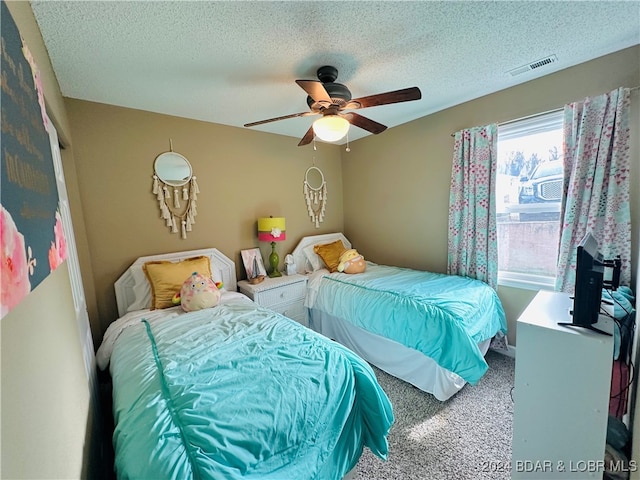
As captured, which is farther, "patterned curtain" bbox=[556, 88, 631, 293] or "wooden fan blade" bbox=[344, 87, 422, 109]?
"patterned curtain" bbox=[556, 88, 631, 293]

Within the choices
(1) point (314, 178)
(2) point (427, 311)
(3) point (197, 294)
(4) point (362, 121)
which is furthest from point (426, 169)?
(3) point (197, 294)

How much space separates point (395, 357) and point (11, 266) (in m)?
2.31

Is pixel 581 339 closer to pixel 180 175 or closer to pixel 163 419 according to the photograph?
pixel 163 419

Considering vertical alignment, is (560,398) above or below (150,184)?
below

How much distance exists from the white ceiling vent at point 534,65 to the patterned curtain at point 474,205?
0.43m

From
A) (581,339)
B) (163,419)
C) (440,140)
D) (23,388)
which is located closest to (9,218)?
(23,388)

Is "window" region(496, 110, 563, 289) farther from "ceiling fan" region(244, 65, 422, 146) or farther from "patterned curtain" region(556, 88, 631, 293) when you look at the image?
"ceiling fan" region(244, 65, 422, 146)

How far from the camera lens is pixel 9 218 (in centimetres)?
57

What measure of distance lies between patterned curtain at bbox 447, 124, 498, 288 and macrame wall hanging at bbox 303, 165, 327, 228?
167 centimetres

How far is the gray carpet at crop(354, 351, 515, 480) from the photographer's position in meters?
1.46

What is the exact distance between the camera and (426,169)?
294 cm

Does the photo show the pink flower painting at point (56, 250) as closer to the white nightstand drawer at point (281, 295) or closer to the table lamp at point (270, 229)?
the white nightstand drawer at point (281, 295)

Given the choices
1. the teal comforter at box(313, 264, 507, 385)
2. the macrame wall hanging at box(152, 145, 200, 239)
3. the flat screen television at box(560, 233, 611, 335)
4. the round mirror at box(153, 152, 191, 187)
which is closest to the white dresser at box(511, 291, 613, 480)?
the flat screen television at box(560, 233, 611, 335)

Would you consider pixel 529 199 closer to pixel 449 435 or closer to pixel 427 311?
pixel 427 311
